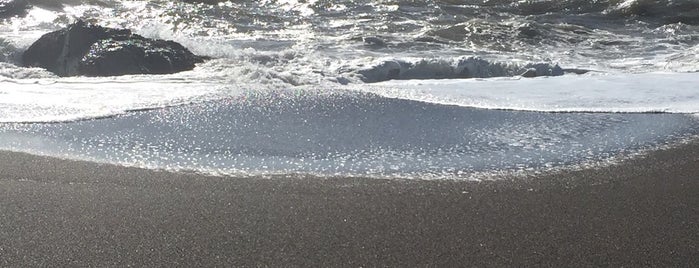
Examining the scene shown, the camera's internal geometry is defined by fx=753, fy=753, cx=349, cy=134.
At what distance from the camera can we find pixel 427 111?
17.3ft

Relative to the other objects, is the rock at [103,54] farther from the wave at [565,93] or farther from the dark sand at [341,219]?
the dark sand at [341,219]

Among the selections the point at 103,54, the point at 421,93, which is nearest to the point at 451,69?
the point at 421,93

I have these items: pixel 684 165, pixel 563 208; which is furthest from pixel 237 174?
pixel 684 165

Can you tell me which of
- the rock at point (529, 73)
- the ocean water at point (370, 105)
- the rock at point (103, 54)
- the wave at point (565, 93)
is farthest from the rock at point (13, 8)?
the rock at point (529, 73)

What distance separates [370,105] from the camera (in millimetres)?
5441

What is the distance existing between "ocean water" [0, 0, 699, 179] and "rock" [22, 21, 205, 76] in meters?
0.24

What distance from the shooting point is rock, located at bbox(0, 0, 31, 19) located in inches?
505

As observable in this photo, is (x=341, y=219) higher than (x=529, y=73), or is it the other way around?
(x=529, y=73)

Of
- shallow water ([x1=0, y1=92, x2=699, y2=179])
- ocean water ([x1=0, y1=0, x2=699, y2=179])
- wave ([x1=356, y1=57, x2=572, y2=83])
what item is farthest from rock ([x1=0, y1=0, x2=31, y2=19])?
shallow water ([x1=0, y1=92, x2=699, y2=179])

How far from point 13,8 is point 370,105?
9.93 meters

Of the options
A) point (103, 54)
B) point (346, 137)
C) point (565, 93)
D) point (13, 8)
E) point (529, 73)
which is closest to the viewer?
point (346, 137)

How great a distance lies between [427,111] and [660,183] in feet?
6.67

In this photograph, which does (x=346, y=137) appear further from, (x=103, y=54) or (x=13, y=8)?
(x=13, y=8)

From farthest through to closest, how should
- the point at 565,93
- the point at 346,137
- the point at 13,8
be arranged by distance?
1. the point at 13,8
2. the point at 565,93
3. the point at 346,137
